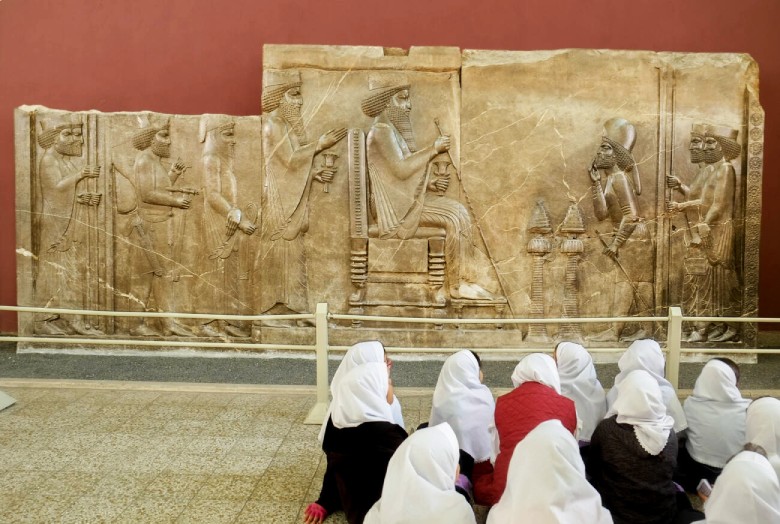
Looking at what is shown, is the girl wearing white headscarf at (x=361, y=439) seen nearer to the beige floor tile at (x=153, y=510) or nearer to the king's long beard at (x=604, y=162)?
the beige floor tile at (x=153, y=510)

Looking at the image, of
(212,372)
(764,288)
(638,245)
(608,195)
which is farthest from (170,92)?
(764,288)

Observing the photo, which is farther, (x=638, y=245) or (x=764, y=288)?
(x=764, y=288)

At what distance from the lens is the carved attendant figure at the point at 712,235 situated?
5.74 m

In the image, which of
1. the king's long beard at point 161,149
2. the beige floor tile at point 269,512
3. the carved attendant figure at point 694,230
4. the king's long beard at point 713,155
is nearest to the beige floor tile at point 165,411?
the beige floor tile at point 269,512

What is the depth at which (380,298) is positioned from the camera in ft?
19.3

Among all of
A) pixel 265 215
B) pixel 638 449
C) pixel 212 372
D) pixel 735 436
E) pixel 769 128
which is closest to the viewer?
pixel 638 449

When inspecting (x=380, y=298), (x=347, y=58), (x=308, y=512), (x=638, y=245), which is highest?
(x=347, y=58)

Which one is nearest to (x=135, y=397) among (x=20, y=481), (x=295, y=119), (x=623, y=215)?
(x=20, y=481)

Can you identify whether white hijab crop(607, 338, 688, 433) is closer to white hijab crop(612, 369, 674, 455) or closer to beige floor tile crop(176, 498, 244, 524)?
white hijab crop(612, 369, 674, 455)

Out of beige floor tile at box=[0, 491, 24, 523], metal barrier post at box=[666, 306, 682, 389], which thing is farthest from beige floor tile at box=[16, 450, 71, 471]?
metal barrier post at box=[666, 306, 682, 389]

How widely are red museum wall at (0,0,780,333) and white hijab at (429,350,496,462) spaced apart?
4.16m

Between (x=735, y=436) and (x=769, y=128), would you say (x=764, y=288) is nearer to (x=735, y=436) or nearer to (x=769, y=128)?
(x=769, y=128)

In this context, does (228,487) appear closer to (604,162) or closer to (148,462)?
(148,462)

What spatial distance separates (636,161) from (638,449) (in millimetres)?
3952
